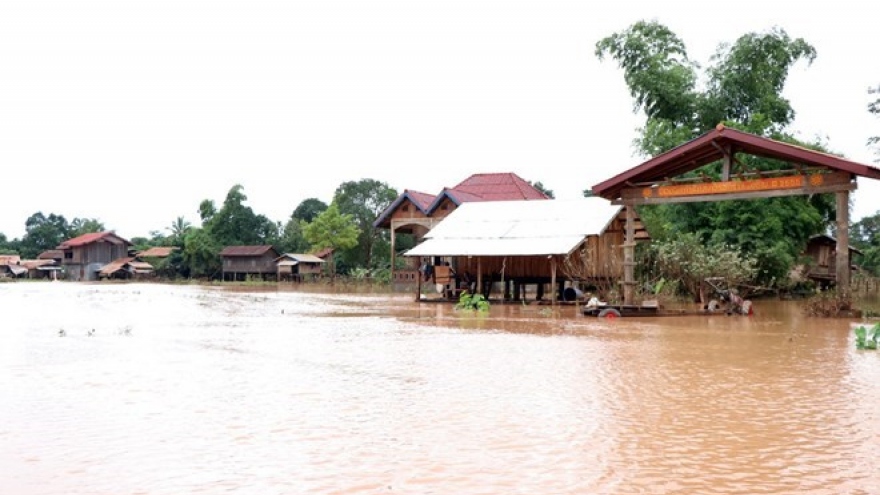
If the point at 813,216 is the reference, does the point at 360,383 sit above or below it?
below

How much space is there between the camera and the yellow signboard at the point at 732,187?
16719mm

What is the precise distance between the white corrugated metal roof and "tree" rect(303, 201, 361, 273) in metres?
23.7

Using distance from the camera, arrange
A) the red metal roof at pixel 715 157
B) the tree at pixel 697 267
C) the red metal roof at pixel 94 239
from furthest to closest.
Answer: the red metal roof at pixel 94 239
the tree at pixel 697 267
the red metal roof at pixel 715 157

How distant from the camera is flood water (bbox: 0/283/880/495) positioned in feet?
16.0

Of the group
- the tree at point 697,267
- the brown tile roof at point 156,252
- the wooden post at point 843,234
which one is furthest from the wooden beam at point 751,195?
the brown tile roof at point 156,252

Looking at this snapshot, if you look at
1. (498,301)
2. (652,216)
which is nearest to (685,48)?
(652,216)

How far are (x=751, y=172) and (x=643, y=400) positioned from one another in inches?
472

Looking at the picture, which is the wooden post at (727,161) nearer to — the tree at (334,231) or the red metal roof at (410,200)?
the red metal roof at (410,200)

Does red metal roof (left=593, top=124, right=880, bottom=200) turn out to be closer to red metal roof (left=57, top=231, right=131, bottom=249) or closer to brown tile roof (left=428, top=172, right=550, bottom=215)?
brown tile roof (left=428, top=172, right=550, bottom=215)

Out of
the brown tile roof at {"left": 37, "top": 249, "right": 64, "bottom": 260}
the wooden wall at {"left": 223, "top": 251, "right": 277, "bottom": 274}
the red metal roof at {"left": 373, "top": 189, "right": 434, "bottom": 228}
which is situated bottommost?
the wooden wall at {"left": 223, "top": 251, "right": 277, "bottom": 274}

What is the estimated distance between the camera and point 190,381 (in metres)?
8.74

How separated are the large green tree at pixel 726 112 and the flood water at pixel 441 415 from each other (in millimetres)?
13188

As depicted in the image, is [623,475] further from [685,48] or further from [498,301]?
[685,48]

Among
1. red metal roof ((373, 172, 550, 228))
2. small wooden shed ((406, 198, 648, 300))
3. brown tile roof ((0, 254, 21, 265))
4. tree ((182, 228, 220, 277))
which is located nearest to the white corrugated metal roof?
small wooden shed ((406, 198, 648, 300))
